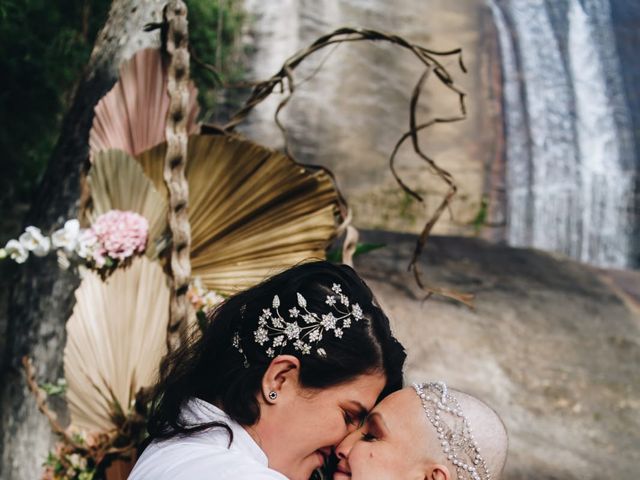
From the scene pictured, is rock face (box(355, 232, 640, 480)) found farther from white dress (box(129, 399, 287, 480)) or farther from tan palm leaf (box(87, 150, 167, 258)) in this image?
white dress (box(129, 399, 287, 480))

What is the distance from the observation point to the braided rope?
6.58 feet

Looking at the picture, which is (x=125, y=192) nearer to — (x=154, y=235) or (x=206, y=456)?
(x=154, y=235)

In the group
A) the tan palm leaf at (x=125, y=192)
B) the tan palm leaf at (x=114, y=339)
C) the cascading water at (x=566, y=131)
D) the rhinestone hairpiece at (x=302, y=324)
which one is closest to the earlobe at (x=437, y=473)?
the rhinestone hairpiece at (x=302, y=324)

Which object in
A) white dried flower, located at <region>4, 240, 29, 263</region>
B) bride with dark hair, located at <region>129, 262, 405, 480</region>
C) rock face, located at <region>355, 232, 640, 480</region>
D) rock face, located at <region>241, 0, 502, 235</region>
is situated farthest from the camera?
rock face, located at <region>241, 0, 502, 235</region>

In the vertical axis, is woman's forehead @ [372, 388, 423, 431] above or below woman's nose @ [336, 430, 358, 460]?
above

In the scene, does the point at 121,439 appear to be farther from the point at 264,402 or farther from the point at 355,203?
the point at 355,203

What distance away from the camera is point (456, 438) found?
1.76m

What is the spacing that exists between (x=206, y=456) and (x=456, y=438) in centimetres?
70

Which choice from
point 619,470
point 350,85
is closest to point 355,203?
point 350,85

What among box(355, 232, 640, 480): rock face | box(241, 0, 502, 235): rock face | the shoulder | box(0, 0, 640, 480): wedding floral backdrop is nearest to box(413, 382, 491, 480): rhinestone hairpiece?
the shoulder

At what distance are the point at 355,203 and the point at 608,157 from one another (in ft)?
10.6

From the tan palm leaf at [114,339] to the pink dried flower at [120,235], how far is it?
0.05 m

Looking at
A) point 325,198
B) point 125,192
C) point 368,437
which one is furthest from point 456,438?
point 125,192

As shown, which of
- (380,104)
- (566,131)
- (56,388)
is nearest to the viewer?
(56,388)
